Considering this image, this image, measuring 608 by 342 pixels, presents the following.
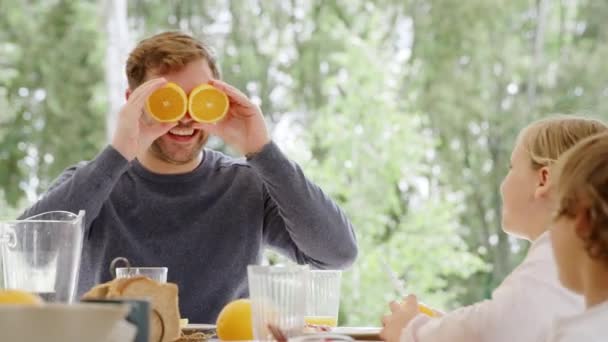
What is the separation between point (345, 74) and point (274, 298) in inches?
252

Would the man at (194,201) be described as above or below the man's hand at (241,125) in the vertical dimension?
below

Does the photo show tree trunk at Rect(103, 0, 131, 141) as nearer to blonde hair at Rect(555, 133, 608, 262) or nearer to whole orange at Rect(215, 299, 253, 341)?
whole orange at Rect(215, 299, 253, 341)

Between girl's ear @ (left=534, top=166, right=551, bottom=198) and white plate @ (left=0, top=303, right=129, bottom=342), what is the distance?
3.17ft

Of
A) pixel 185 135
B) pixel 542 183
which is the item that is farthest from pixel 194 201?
pixel 542 183

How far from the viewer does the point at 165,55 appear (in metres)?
2.26

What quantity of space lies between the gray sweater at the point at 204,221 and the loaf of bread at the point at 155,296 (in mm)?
608

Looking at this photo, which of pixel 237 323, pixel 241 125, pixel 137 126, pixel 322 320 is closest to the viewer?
pixel 237 323

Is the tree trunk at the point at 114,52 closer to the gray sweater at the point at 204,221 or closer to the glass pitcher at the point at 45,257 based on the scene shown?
the gray sweater at the point at 204,221

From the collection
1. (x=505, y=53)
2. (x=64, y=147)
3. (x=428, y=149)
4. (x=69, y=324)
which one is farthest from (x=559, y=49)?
(x=69, y=324)

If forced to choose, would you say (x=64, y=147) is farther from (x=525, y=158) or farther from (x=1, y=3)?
(x=525, y=158)

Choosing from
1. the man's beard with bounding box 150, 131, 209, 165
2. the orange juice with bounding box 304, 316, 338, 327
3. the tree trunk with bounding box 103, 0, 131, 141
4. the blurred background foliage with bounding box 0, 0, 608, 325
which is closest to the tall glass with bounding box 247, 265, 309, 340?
the orange juice with bounding box 304, 316, 338, 327

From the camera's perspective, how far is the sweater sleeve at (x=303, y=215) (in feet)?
7.11

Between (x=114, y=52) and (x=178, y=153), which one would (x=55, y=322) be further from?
(x=114, y=52)

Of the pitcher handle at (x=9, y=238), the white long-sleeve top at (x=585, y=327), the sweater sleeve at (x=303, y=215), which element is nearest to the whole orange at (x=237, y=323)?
the pitcher handle at (x=9, y=238)
